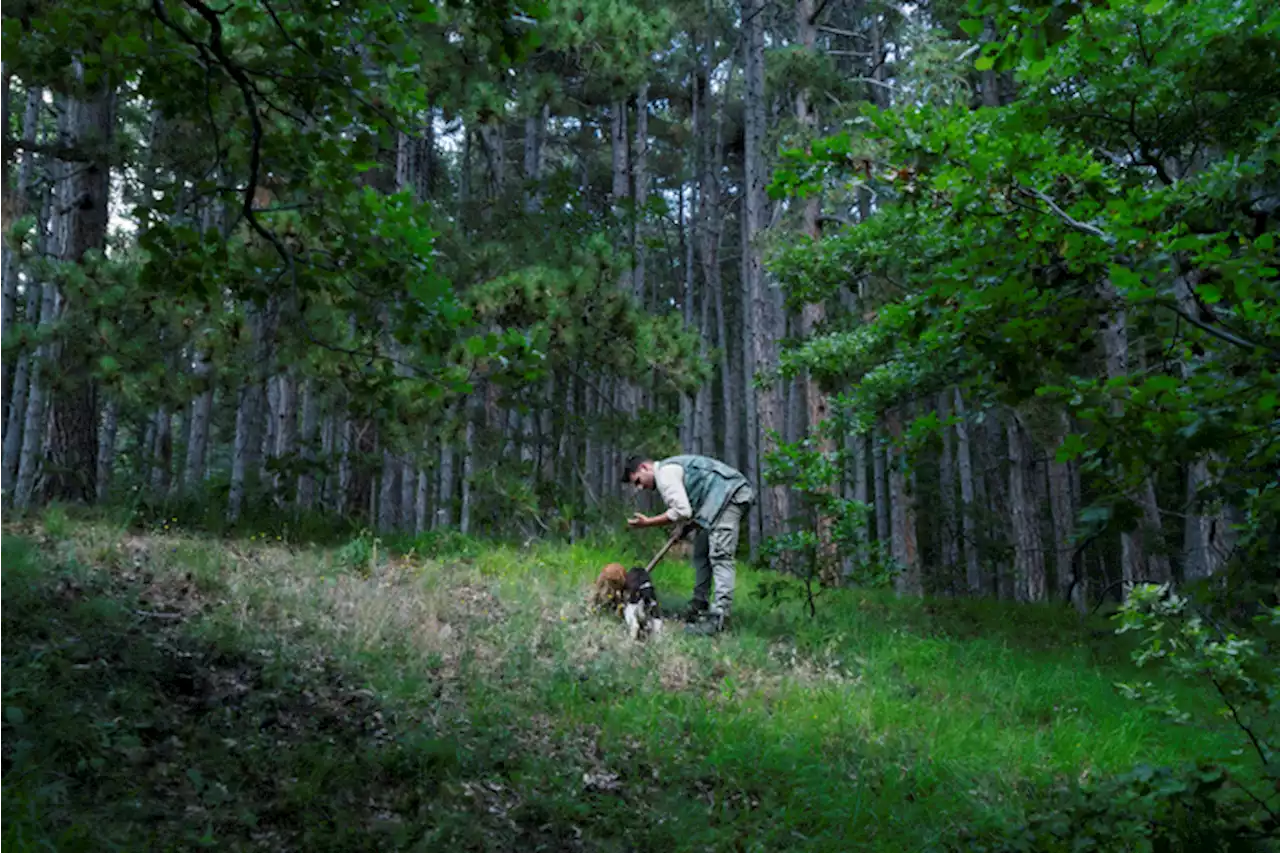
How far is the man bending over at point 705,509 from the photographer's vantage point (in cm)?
772

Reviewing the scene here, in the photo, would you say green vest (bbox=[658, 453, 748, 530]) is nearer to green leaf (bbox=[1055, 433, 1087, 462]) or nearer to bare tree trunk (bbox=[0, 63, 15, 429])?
green leaf (bbox=[1055, 433, 1087, 462])

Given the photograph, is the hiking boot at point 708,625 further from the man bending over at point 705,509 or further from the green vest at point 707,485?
the green vest at point 707,485

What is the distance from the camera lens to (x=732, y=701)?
5664 millimetres

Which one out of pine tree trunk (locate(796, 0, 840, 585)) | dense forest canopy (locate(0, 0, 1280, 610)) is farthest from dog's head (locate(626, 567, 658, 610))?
pine tree trunk (locate(796, 0, 840, 585))

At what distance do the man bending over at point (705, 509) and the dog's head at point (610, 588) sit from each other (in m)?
0.48

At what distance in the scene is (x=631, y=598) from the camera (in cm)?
734

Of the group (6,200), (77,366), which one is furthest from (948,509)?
(6,200)

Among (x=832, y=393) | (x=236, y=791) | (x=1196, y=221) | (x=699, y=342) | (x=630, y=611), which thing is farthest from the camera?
(x=832, y=393)

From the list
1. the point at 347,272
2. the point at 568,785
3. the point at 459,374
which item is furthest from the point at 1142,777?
the point at 347,272

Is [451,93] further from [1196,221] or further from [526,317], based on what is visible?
[1196,221]

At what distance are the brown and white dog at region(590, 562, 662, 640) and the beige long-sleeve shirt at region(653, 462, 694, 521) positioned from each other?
1.99 feet

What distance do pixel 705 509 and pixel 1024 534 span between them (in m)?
10.9

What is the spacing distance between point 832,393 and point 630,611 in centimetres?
599

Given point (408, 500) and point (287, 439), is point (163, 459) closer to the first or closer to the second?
point (287, 439)
